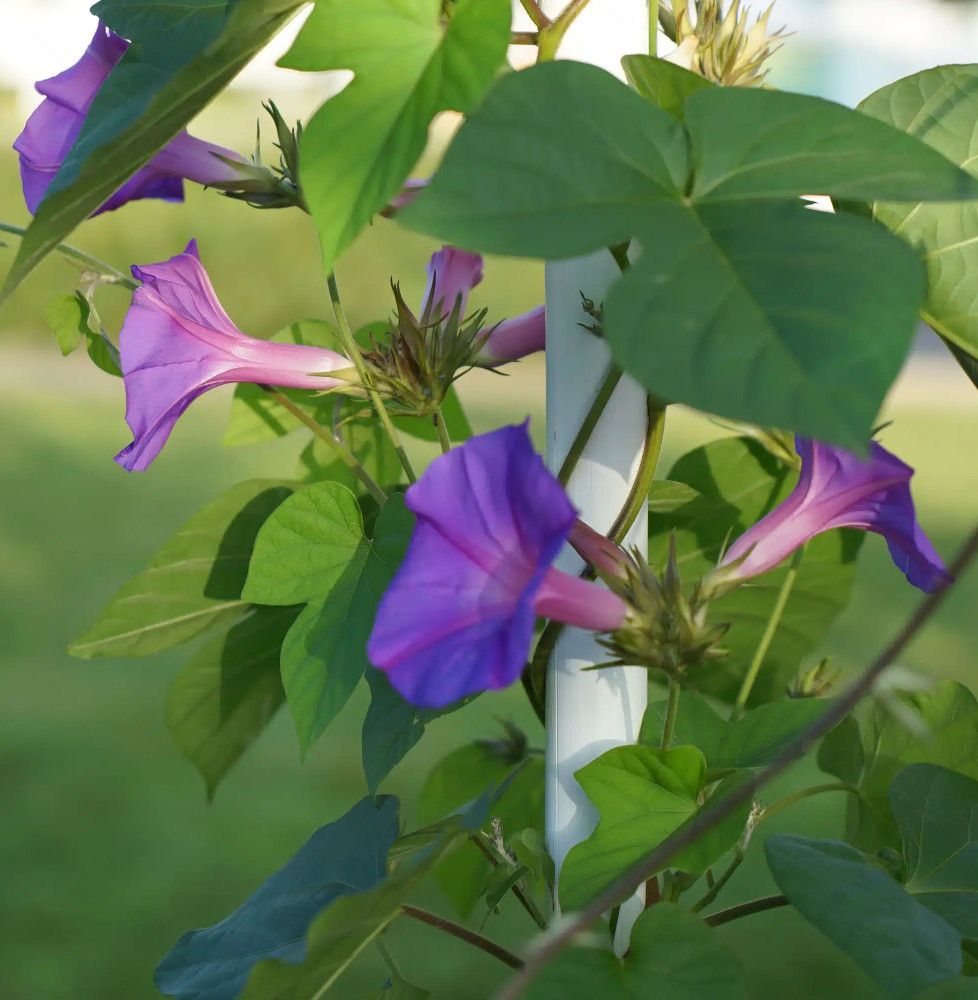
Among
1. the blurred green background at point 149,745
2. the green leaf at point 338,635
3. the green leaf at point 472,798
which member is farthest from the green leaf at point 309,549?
the green leaf at point 472,798

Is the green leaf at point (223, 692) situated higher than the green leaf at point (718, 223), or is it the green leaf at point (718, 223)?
the green leaf at point (718, 223)

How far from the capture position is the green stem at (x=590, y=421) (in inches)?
15.7

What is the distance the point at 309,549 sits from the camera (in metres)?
0.45

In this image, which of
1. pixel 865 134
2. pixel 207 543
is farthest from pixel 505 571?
pixel 207 543

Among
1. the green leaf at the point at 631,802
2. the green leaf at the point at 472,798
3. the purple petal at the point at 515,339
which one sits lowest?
the green leaf at the point at 472,798

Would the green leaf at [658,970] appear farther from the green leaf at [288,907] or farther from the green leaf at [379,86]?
the green leaf at [379,86]

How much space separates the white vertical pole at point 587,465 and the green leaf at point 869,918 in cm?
9

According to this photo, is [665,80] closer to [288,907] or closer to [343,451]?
[343,451]

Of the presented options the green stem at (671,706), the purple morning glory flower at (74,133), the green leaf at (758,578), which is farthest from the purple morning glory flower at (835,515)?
the purple morning glory flower at (74,133)

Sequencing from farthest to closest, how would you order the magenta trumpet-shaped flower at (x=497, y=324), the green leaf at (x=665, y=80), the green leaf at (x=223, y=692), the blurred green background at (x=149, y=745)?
the blurred green background at (x=149, y=745), the green leaf at (x=223, y=692), the magenta trumpet-shaped flower at (x=497, y=324), the green leaf at (x=665, y=80)

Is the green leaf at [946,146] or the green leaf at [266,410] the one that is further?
the green leaf at [266,410]

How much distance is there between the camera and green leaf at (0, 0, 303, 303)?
Result: 0.31m

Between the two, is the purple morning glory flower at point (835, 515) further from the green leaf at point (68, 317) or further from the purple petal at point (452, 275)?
the green leaf at point (68, 317)

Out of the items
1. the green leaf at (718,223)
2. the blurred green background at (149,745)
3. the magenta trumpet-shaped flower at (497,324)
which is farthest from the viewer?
the blurred green background at (149,745)
